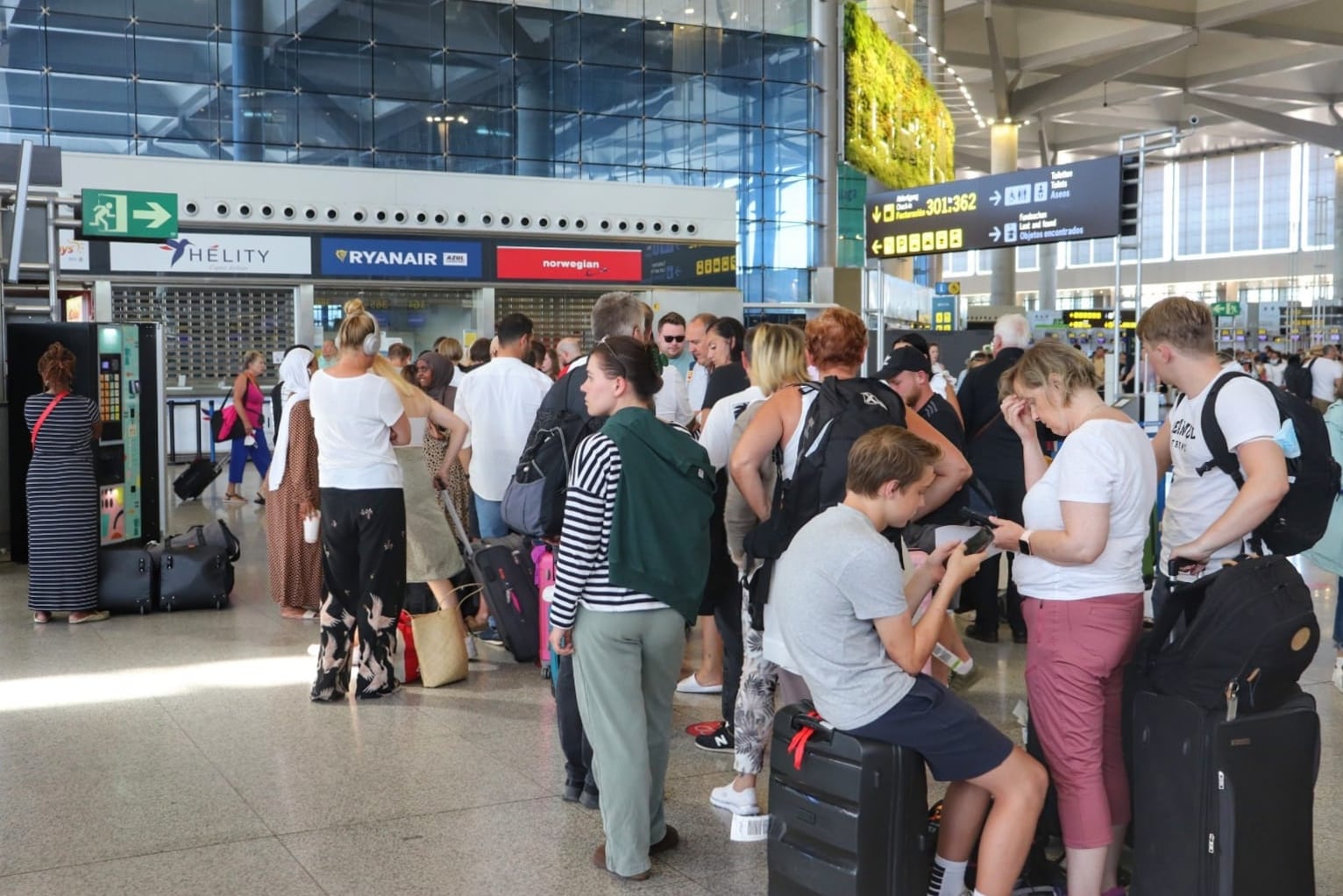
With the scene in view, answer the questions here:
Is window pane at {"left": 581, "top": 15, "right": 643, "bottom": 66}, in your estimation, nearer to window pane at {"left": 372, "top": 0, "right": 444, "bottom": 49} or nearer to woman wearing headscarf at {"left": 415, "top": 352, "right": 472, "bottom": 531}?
window pane at {"left": 372, "top": 0, "right": 444, "bottom": 49}

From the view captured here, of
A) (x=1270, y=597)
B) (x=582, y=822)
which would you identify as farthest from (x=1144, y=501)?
(x=582, y=822)

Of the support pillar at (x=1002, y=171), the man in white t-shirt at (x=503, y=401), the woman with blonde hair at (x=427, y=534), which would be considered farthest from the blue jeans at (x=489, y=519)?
the support pillar at (x=1002, y=171)

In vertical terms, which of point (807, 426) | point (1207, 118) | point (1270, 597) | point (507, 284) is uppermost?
point (1207, 118)

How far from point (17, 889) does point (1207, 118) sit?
50262 millimetres

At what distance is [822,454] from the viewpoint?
411cm

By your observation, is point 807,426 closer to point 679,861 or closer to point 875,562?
point 875,562

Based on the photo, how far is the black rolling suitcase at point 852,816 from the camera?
325cm

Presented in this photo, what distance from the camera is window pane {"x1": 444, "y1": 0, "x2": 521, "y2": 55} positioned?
2494 cm

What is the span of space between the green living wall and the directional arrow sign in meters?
18.3

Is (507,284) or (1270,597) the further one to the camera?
(507,284)

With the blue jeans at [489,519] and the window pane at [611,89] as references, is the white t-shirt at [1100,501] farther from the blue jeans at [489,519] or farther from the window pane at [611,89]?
the window pane at [611,89]

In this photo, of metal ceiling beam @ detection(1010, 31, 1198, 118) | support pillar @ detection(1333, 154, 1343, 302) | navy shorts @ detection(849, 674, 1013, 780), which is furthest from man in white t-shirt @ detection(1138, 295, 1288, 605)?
support pillar @ detection(1333, 154, 1343, 302)

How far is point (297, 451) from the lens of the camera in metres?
7.64

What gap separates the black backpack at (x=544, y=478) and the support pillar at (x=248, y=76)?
20.5 metres
